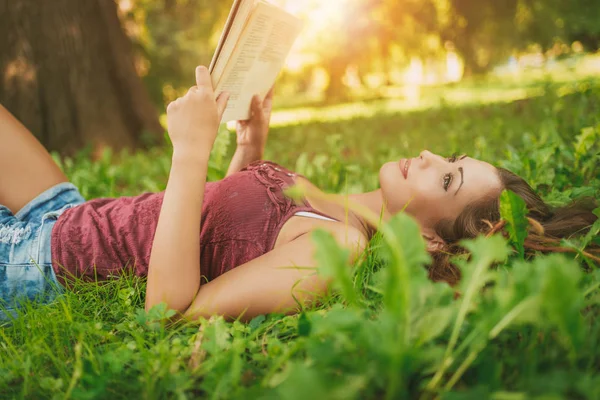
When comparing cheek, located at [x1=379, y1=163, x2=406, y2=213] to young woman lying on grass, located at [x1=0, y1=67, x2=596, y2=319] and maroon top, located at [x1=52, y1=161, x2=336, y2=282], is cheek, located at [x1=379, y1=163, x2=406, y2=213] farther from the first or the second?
maroon top, located at [x1=52, y1=161, x2=336, y2=282]

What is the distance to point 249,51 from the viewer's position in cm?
195

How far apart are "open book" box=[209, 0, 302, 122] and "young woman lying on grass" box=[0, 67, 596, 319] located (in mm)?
114

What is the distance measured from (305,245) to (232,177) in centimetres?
52

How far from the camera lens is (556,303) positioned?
2.73ft

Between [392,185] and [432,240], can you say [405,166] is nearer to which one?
[392,185]

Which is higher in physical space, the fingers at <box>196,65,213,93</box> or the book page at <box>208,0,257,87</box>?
the book page at <box>208,0,257,87</box>

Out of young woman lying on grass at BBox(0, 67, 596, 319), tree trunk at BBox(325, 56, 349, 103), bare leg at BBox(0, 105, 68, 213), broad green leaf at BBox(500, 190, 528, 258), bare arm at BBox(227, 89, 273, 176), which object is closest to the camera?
broad green leaf at BBox(500, 190, 528, 258)

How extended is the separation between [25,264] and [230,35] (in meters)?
1.13

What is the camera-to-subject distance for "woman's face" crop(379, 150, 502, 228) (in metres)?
1.87

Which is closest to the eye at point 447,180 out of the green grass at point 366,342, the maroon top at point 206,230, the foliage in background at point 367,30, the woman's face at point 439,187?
the woman's face at point 439,187

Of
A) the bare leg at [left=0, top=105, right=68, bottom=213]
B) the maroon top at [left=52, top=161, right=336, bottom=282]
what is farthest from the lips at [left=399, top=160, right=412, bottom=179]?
the bare leg at [left=0, top=105, right=68, bottom=213]

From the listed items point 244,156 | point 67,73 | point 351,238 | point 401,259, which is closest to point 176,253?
point 351,238

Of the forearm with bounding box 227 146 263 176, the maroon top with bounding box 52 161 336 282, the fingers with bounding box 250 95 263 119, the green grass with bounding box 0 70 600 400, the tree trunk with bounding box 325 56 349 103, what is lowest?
the green grass with bounding box 0 70 600 400

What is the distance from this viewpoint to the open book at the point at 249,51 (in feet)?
5.66
